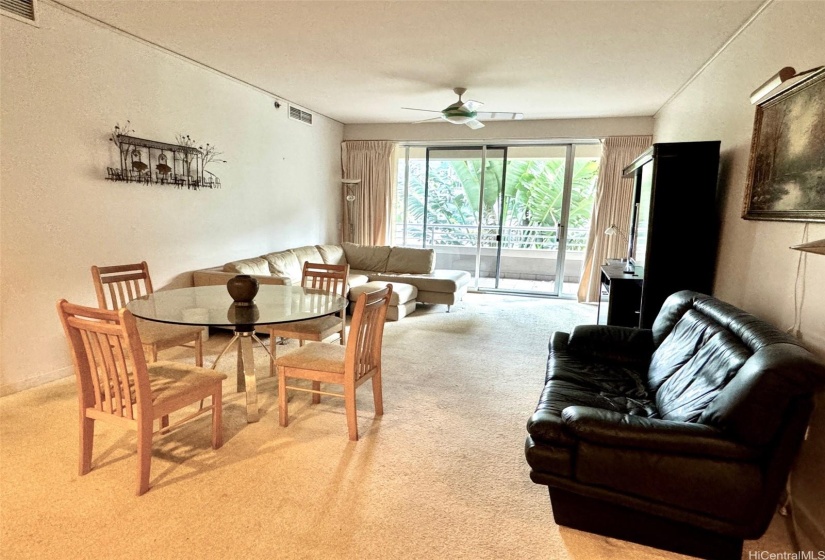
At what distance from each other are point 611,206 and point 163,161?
5.55 metres

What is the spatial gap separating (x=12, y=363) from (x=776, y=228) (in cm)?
472

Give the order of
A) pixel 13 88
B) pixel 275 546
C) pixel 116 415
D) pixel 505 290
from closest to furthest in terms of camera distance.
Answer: pixel 275 546, pixel 116 415, pixel 13 88, pixel 505 290

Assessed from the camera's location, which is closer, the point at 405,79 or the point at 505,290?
the point at 405,79

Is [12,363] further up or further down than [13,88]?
further down

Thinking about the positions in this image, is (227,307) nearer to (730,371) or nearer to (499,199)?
(730,371)

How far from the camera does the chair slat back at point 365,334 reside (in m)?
2.32

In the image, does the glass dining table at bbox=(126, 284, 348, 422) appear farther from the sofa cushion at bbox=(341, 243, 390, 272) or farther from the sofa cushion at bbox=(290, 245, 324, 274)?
the sofa cushion at bbox=(341, 243, 390, 272)

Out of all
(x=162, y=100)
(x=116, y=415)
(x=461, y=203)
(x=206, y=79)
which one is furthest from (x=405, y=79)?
(x=116, y=415)

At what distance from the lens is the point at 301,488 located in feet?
6.75

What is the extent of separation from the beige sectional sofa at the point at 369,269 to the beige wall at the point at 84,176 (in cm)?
43

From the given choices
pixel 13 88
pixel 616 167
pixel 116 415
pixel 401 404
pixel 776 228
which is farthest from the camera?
pixel 616 167

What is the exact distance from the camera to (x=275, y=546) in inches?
67.1

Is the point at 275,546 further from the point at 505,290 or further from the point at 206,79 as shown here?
the point at 505,290

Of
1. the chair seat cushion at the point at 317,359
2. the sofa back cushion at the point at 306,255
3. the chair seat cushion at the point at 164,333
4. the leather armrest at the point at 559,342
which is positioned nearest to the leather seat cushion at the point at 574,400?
the leather armrest at the point at 559,342
